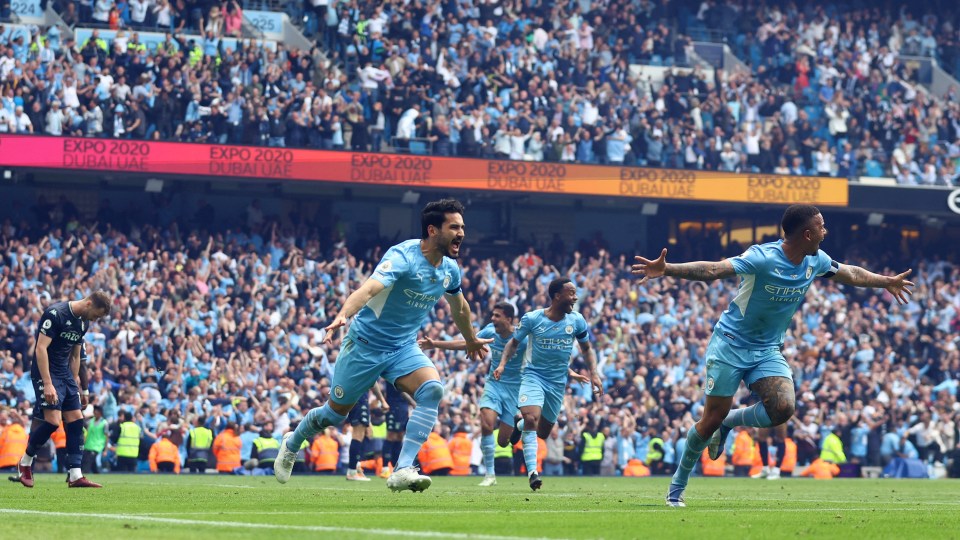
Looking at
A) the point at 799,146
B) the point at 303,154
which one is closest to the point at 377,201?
the point at 303,154

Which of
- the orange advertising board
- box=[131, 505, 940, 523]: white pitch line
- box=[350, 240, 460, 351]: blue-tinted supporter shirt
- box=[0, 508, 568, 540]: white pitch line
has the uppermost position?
the orange advertising board

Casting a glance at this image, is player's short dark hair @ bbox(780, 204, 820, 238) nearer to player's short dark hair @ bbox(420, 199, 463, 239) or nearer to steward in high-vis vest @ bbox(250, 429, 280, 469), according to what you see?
player's short dark hair @ bbox(420, 199, 463, 239)

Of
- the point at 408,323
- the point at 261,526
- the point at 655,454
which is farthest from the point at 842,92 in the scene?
the point at 261,526

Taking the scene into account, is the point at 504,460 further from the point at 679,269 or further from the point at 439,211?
the point at 679,269

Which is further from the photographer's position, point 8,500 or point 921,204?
point 921,204

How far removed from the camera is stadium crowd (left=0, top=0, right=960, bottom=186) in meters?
33.0

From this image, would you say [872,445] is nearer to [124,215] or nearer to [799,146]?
[799,146]

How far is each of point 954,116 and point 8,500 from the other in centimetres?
3430

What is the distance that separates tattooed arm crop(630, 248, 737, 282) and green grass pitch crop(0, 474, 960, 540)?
1.79 meters

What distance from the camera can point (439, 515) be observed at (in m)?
11.0

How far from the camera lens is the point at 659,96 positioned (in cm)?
3944

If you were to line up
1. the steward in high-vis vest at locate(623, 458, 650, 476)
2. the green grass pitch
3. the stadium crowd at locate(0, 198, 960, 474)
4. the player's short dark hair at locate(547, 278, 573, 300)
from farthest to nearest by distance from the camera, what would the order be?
the steward in high-vis vest at locate(623, 458, 650, 476)
the stadium crowd at locate(0, 198, 960, 474)
the player's short dark hair at locate(547, 278, 573, 300)
the green grass pitch

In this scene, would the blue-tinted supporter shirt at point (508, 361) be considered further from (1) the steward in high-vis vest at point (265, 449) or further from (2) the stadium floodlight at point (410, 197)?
(2) the stadium floodlight at point (410, 197)

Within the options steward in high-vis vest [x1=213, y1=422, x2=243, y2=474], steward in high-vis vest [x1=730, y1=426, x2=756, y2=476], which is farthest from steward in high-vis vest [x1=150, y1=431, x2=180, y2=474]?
steward in high-vis vest [x1=730, y1=426, x2=756, y2=476]
